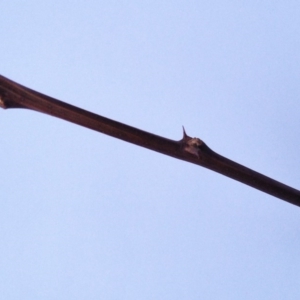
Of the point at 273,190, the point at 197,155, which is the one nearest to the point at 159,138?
the point at 197,155

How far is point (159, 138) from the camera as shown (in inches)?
20.6

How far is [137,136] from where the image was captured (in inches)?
20.2

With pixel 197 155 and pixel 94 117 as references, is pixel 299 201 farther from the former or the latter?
pixel 94 117

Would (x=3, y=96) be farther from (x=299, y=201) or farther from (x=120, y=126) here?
(x=299, y=201)

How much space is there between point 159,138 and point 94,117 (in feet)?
0.23

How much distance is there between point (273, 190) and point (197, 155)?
0.10 m

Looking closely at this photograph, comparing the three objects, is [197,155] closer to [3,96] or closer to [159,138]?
[159,138]

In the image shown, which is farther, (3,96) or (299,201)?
(299,201)

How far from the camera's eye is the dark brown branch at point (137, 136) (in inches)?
18.9

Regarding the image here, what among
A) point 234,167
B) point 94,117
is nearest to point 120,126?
point 94,117

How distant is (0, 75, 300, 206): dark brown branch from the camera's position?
479 millimetres

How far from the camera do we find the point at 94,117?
50 cm

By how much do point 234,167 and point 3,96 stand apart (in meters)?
0.25

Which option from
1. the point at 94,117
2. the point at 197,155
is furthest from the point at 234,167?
the point at 94,117
